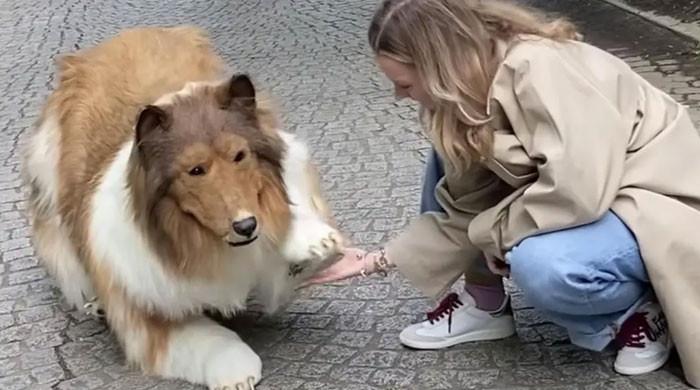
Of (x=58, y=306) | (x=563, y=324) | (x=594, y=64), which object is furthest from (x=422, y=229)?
(x=58, y=306)

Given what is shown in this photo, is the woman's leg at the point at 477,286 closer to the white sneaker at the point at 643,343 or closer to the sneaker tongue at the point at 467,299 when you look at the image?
the sneaker tongue at the point at 467,299

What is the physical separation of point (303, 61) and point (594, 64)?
577 cm

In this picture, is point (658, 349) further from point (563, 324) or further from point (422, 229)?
point (422, 229)

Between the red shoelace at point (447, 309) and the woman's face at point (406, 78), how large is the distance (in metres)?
0.88

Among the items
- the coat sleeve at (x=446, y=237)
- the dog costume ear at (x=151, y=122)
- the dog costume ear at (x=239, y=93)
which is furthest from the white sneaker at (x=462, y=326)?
the dog costume ear at (x=151, y=122)

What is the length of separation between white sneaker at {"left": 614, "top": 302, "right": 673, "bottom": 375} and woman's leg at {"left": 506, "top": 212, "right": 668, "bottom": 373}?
0.08 m

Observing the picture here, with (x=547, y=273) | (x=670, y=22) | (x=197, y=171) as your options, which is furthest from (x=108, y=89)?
(x=670, y=22)

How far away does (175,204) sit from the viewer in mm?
3768

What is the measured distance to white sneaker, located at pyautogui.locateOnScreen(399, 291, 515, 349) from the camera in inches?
168

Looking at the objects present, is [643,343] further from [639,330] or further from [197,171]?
[197,171]

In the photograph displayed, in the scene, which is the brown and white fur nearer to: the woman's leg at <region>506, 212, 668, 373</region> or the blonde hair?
the blonde hair

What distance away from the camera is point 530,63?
3.53 meters

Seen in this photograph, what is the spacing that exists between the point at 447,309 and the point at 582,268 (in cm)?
85

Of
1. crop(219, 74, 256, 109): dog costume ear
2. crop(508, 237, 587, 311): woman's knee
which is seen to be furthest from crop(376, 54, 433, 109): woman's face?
crop(508, 237, 587, 311): woman's knee
